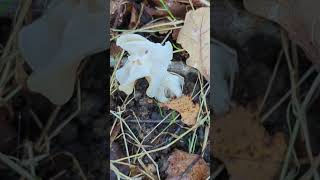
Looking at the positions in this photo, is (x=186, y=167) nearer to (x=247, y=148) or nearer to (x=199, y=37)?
(x=247, y=148)

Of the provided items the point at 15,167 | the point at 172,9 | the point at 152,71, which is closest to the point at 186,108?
the point at 152,71

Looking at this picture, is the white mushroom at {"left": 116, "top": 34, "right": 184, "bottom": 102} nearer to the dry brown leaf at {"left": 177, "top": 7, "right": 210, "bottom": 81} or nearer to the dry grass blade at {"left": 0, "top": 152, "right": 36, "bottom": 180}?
the dry brown leaf at {"left": 177, "top": 7, "right": 210, "bottom": 81}

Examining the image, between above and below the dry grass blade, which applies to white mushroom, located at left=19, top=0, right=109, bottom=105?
above

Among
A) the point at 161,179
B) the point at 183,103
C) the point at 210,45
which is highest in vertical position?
the point at 210,45

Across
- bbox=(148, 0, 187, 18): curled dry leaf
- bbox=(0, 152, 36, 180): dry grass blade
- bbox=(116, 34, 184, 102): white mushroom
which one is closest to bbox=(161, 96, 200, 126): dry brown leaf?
bbox=(116, 34, 184, 102): white mushroom

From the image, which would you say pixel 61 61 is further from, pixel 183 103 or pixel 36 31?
pixel 183 103

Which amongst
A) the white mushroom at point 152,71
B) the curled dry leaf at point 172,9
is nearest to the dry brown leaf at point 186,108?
the white mushroom at point 152,71

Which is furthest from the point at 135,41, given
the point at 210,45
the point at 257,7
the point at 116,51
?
A: the point at 257,7

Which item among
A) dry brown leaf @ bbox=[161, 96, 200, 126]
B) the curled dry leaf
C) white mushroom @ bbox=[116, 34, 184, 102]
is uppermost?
the curled dry leaf
